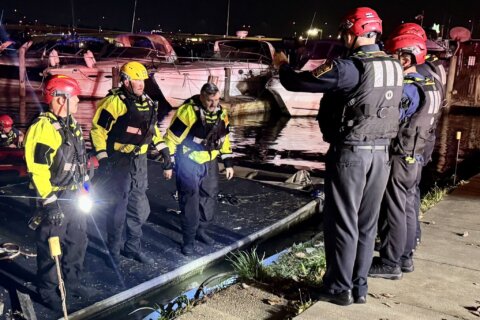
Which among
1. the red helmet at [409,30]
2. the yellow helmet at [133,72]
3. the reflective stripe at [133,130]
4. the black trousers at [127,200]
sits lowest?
the black trousers at [127,200]

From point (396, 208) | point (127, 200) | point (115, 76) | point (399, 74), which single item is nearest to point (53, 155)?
point (127, 200)

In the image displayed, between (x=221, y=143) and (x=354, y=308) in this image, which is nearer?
(x=354, y=308)

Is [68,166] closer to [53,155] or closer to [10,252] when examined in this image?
[53,155]

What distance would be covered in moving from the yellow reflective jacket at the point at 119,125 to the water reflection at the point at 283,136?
6.16 m

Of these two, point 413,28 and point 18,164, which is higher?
point 413,28

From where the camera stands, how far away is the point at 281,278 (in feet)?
13.1

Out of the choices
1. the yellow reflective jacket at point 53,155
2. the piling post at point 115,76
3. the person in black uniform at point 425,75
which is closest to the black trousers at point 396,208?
the person in black uniform at point 425,75

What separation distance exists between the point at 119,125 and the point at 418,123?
268 cm

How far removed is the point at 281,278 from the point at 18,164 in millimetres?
5791

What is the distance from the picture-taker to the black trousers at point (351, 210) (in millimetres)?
3186

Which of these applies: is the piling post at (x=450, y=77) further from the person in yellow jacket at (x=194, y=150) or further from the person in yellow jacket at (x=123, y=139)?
the person in yellow jacket at (x=123, y=139)

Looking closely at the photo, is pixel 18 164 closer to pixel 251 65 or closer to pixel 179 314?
pixel 179 314

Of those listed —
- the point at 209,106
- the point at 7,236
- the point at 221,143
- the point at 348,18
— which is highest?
the point at 348,18

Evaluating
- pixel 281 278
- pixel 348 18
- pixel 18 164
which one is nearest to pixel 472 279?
pixel 281 278
